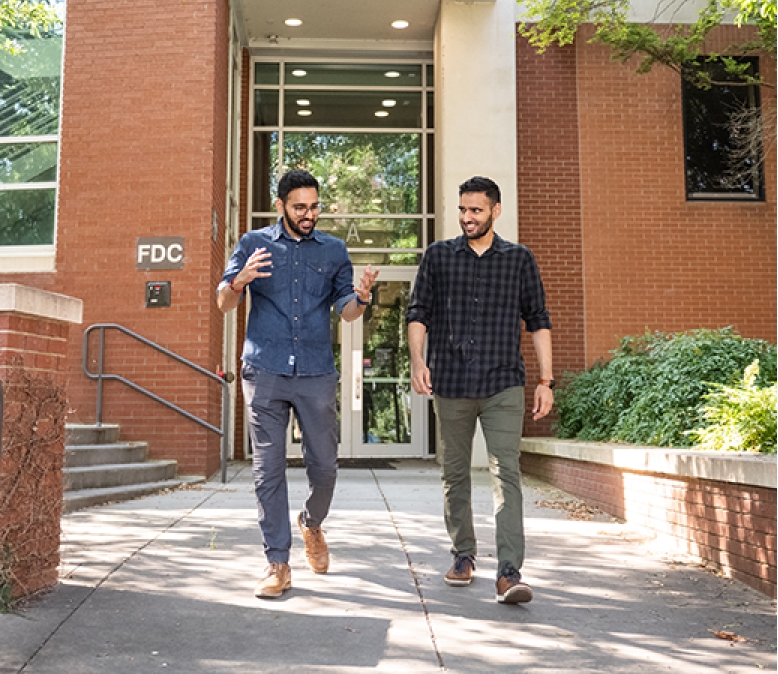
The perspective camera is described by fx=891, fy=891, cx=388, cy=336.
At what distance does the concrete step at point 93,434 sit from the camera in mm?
8656

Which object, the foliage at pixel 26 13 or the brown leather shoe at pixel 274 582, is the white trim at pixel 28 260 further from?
the brown leather shoe at pixel 274 582

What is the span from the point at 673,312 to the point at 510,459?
8.71m

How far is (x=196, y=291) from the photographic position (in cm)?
Answer: 981

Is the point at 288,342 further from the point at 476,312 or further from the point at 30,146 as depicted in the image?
the point at 30,146

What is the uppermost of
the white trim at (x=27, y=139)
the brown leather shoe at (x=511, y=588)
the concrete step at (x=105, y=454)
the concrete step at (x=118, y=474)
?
the white trim at (x=27, y=139)

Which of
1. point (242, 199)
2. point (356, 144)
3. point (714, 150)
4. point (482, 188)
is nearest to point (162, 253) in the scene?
point (242, 199)

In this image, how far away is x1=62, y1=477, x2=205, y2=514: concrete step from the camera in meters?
7.02

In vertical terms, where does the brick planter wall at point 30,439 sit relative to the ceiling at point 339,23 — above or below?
below

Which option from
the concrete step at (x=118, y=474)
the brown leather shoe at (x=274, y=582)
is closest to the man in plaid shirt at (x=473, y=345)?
the brown leather shoe at (x=274, y=582)

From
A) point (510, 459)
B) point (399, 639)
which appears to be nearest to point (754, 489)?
point (510, 459)

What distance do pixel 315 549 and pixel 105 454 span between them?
183 inches

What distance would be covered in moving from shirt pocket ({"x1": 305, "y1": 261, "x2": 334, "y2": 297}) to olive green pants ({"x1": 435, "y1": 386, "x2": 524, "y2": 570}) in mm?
786

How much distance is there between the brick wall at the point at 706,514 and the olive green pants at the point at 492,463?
1226 mm

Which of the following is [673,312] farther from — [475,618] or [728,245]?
[475,618]
